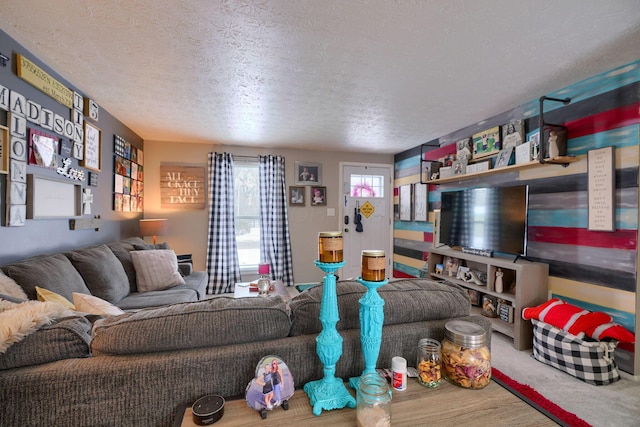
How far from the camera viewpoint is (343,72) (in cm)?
220

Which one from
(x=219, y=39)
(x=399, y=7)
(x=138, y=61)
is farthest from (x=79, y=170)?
(x=399, y=7)

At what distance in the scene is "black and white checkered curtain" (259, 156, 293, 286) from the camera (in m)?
4.60

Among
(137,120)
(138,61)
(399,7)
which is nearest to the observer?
(399,7)

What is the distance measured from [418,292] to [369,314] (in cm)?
39

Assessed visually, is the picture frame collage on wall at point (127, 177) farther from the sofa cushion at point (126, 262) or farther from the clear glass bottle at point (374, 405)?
the clear glass bottle at point (374, 405)

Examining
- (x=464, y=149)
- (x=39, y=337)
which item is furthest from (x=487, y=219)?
(x=39, y=337)

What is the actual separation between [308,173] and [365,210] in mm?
1219

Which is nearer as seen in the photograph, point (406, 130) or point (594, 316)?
point (594, 316)

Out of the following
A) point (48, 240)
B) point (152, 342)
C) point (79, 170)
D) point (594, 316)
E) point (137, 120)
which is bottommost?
point (594, 316)

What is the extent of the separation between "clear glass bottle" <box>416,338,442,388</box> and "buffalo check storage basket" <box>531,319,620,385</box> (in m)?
1.89

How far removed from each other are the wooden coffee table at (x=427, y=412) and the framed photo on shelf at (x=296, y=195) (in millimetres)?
3985

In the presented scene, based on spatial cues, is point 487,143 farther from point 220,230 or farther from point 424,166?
point 220,230

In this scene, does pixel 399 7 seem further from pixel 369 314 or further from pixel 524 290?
pixel 524 290

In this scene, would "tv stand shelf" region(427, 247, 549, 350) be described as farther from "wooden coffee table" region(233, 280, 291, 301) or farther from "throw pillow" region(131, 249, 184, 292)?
"throw pillow" region(131, 249, 184, 292)
